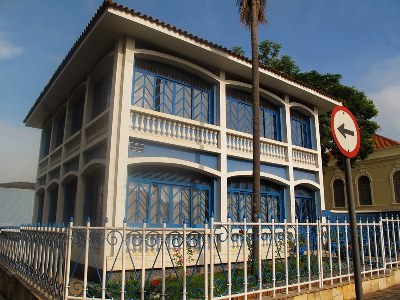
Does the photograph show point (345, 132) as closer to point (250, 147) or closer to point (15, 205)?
point (250, 147)

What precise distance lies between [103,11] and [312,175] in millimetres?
10156

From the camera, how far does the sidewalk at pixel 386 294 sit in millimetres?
6617

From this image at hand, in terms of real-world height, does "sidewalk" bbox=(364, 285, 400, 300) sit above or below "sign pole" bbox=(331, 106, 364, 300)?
below

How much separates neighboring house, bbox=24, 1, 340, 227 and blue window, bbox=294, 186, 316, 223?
1.7 inches

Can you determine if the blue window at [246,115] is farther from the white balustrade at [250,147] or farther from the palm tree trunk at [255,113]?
the palm tree trunk at [255,113]

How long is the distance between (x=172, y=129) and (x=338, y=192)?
23067 mm

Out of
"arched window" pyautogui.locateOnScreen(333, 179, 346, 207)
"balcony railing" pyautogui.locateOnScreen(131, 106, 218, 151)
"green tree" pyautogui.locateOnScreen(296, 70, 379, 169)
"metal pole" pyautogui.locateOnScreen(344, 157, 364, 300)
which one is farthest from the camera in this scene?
"arched window" pyautogui.locateOnScreen(333, 179, 346, 207)

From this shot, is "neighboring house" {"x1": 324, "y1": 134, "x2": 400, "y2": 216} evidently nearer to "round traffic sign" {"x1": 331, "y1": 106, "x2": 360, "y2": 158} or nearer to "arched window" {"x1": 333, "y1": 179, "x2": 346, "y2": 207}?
"arched window" {"x1": 333, "y1": 179, "x2": 346, "y2": 207}

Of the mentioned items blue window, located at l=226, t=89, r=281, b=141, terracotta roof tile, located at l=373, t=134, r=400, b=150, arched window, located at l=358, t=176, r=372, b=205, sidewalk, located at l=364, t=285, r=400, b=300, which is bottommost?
sidewalk, located at l=364, t=285, r=400, b=300

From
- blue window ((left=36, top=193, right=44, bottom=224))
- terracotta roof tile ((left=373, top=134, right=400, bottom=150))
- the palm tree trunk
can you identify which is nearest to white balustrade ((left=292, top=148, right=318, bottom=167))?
the palm tree trunk

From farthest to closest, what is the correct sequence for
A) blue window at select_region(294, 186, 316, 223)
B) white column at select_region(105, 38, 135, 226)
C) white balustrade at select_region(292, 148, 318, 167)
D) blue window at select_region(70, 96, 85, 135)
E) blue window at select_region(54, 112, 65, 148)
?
blue window at select_region(54, 112, 65, 148) < blue window at select_region(294, 186, 316, 223) < white balustrade at select_region(292, 148, 318, 167) < blue window at select_region(70, 96, 85, 135) < white column at select_region(105, 38, 135, 226)

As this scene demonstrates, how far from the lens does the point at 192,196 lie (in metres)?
10.1

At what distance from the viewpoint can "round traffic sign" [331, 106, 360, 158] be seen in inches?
141

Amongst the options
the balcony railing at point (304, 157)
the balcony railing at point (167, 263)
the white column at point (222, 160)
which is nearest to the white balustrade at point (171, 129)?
the white column at point (222, 160)
